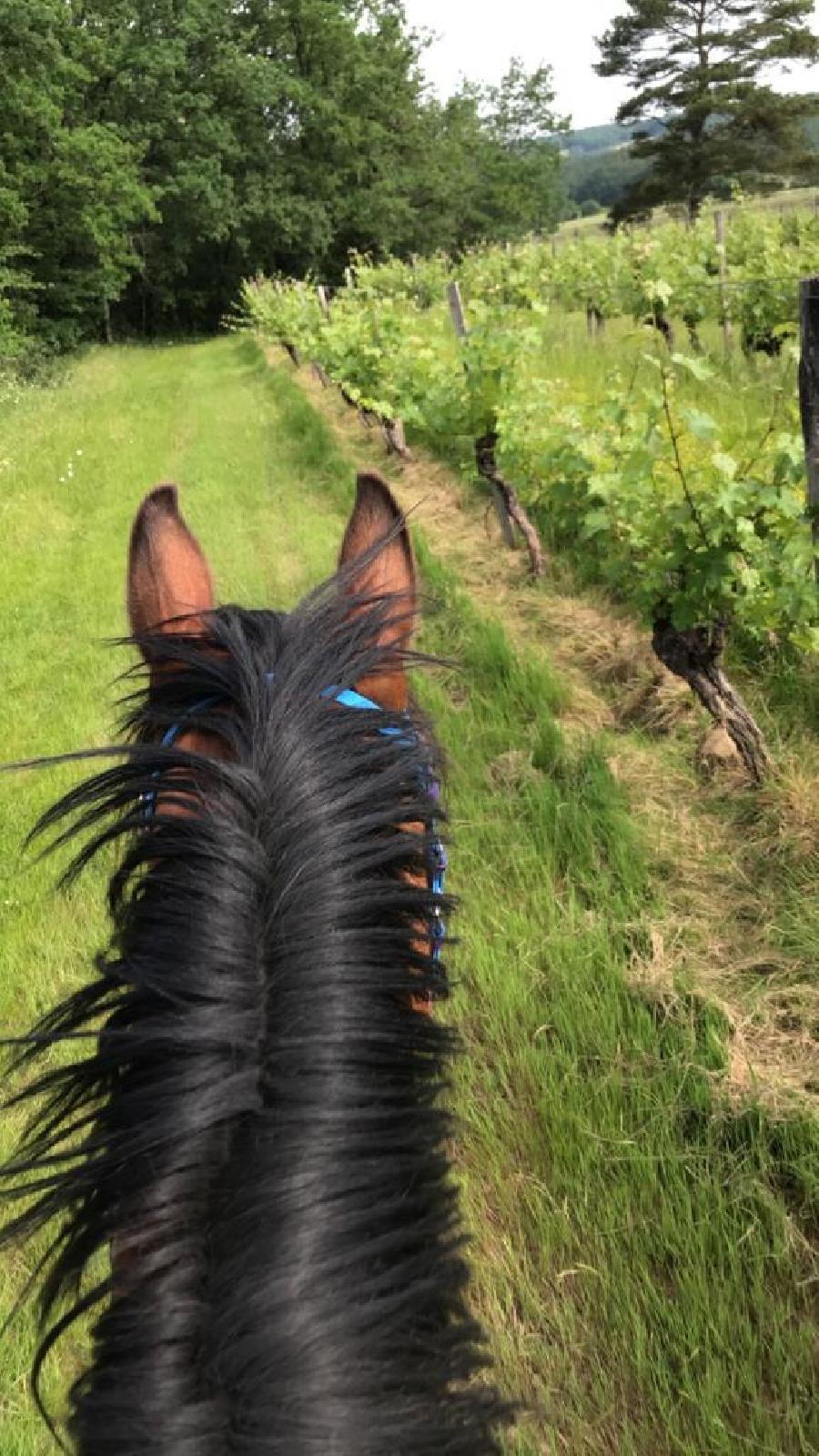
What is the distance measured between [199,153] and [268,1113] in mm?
35446

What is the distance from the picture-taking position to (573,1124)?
71.9 inches

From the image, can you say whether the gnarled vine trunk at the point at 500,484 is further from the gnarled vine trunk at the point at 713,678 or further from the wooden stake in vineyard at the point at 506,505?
the gnarled vine trunk at the point at 713,678

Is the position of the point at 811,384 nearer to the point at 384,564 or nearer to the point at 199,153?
the point at 384,564

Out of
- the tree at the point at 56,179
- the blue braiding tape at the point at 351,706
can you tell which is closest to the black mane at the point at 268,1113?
the blue braiding tape at the point at 351,706

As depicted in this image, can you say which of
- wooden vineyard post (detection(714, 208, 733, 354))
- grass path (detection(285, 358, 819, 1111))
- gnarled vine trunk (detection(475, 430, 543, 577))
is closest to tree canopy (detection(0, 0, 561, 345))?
wooden vineyard post (detection(714, 208, 733, 354))

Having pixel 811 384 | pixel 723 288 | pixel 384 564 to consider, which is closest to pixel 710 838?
pixel 811 384

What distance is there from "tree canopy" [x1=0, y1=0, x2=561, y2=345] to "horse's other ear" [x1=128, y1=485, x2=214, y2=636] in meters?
22.2

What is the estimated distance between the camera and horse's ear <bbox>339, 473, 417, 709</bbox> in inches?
45.8

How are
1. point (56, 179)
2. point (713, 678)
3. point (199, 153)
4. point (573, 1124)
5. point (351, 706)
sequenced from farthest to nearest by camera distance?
point (199, 153) < point (56, 179) < point (713, 678) < point (573, 1124) < point (351, 706)

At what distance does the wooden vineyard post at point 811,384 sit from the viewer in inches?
105

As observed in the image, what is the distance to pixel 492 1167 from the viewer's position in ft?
5.93

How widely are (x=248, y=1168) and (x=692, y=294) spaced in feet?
34.3

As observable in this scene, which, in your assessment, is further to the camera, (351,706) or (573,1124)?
(573,1124)

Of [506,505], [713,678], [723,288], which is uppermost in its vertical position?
[723,288]
